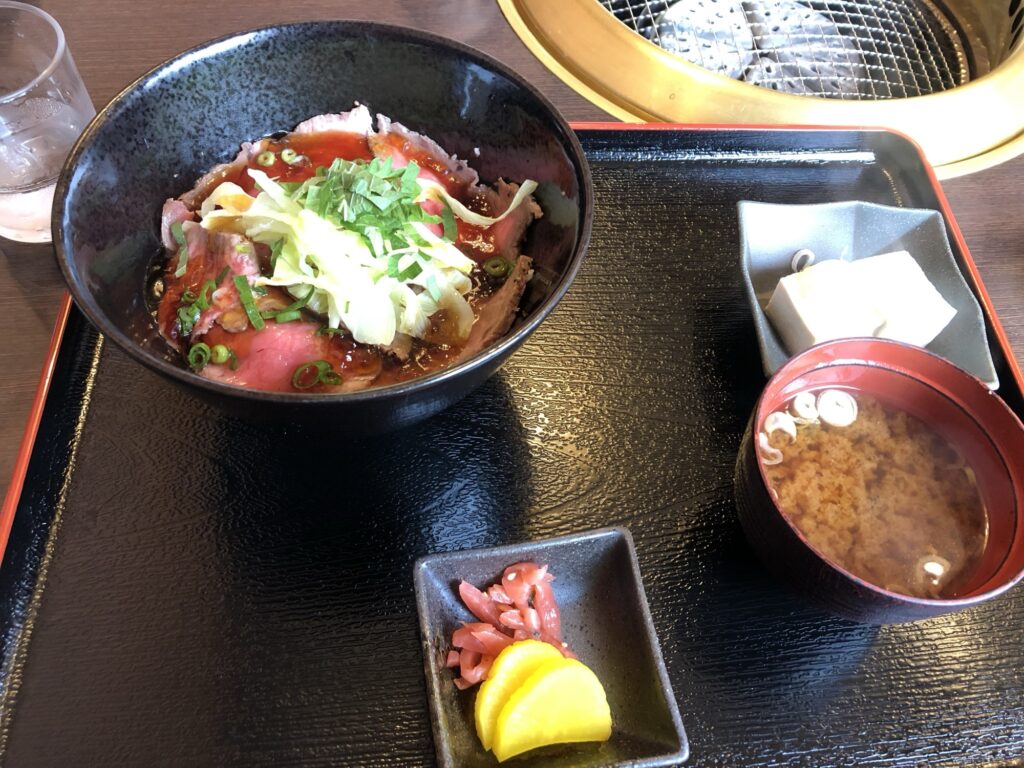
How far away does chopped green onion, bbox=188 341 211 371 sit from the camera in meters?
1.20

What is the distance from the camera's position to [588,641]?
1146 millimetres

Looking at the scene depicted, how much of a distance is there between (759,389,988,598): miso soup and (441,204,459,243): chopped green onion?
2.05 feet

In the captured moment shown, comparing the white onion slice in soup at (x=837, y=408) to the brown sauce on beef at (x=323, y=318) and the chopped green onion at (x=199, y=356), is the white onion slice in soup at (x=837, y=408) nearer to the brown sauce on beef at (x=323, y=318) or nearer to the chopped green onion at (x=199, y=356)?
the brown sauce on beef at (x=323, y=318)

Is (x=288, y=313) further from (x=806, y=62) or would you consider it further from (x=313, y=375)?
(x=806, y=62)

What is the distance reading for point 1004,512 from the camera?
3.81 ft

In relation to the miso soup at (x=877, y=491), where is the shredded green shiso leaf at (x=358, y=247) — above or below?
above

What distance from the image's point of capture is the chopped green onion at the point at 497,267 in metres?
1.33

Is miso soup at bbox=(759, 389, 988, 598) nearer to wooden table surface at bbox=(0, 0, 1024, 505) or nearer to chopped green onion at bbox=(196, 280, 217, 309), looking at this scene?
wooden table surface at bbox=(0, 0, 1024, 505)

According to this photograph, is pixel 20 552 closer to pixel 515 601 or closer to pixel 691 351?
pixel 515 601

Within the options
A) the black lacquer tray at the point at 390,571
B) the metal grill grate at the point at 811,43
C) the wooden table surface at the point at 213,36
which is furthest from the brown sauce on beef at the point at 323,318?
the metal grill grate at the point at 811,43

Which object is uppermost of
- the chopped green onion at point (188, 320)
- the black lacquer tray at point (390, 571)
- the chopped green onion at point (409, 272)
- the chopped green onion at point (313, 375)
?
the chopped green onion at point (409, 272)

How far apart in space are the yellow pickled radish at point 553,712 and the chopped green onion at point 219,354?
2.20ft

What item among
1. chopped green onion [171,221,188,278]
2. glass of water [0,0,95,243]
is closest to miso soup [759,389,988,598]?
chopped green onion [171,221,188,278]

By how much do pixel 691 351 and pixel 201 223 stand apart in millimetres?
919
